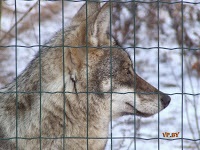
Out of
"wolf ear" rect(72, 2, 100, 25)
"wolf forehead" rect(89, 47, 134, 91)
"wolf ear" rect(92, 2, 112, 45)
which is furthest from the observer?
"wolf ear" rect(72, 2, 100, 25)

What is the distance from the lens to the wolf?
14.9ft

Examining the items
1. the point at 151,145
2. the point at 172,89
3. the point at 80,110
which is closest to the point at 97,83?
the point at 80,110

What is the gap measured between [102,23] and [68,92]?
0.59 m

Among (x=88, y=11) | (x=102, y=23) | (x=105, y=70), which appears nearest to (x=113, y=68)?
(x=105, y=70)

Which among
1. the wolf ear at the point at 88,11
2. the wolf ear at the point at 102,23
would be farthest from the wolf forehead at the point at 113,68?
the wolf ear at the point at 88,11

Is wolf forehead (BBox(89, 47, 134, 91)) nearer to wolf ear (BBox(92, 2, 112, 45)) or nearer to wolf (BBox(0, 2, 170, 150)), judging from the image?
wolf (BBox(0, 2, 170, 150))

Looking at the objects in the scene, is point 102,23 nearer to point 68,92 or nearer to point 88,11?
point 88,11

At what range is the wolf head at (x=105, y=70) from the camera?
456cm

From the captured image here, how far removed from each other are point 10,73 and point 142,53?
3.14 m

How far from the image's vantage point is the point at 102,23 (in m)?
4.57

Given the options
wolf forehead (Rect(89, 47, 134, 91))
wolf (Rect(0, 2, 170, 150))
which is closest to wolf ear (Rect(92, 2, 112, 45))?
wolf (Rect(0, 2, 170, 150))

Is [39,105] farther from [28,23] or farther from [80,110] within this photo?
[28,23]

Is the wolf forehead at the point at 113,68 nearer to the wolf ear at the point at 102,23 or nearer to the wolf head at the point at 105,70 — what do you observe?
the wolf head at the point at 105,70

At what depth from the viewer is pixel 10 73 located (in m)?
7.97
